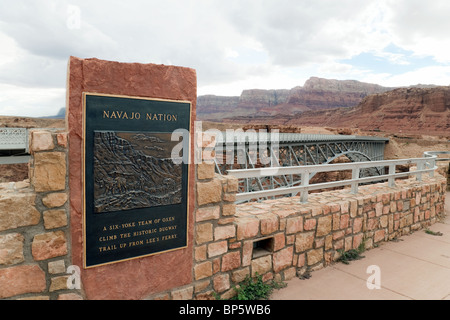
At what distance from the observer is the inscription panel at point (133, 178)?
2.71 meters

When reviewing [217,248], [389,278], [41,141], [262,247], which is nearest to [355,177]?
[389,278]

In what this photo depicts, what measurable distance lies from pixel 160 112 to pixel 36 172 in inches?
50.3

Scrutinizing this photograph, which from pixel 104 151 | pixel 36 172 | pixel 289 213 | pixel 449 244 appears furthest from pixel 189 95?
pixel 449 244

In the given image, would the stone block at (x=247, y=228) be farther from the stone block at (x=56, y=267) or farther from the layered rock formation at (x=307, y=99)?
the layered rock formation at (x=307, y=99)

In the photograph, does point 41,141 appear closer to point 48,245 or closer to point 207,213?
point 48,245

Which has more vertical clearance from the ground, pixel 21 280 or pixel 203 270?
pixel 21 280

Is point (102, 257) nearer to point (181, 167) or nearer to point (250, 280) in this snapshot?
point (181, 167)

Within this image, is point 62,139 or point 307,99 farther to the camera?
point 307,99

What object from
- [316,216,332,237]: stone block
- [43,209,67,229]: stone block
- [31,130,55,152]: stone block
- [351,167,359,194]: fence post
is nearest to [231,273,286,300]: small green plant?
[316,216,332,237]: stone block

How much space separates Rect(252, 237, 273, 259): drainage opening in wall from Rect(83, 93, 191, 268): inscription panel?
3.95 ft

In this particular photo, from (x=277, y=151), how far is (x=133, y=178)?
82.3 ft

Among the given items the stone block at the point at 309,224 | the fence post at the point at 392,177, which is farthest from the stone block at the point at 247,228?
the fence post at the point at 392,177

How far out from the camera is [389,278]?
14.1ft

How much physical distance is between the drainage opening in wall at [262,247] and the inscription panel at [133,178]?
1.20 metres
